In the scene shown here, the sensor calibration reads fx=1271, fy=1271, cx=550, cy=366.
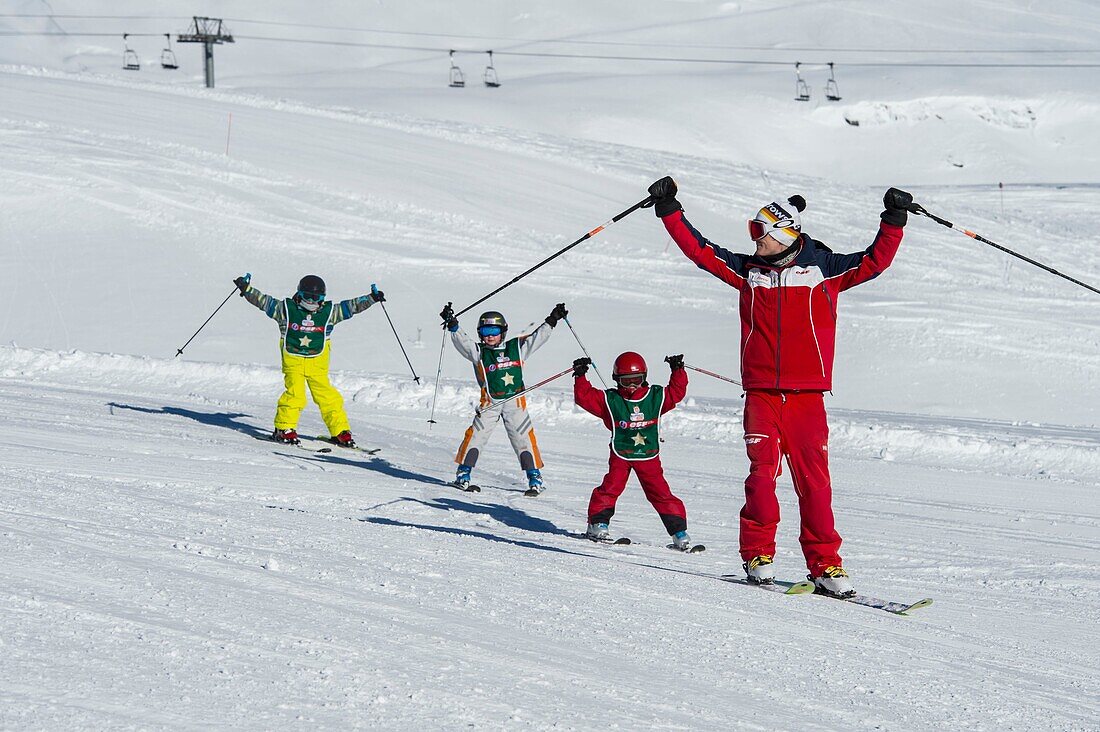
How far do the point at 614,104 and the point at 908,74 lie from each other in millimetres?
17245

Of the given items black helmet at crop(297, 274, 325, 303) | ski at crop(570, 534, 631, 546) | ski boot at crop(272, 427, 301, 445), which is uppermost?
black helmet at crop(297, 274, 325, 303)

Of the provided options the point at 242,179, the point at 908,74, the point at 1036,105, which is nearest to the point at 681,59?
the point at 908,74

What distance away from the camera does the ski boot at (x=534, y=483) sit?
1026 centimetres

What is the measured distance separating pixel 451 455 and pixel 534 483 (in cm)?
210

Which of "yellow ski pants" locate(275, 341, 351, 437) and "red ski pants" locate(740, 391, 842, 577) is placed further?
"yellow ski pants" locate(275, 341, 351, 437)

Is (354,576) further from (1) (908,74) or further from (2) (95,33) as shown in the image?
(2) (95,33)

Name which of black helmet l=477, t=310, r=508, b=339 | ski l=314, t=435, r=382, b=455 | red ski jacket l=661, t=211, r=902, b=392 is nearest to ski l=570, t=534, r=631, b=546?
red ski jacket l=661, t=211, r=902, b=392

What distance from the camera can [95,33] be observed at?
115 m

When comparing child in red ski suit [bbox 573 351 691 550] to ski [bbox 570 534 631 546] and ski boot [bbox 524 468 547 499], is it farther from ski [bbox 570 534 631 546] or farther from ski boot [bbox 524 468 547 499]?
ski boot [bbox 524 468 547 499]

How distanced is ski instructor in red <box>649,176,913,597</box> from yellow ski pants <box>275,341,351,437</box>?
6.15m

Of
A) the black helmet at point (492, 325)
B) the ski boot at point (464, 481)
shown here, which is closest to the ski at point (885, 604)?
the ski boot at point (464, 481)

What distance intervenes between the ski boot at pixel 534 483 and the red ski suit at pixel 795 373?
4.04 meters

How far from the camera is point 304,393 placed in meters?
11.7

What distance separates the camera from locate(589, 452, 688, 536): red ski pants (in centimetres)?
831
